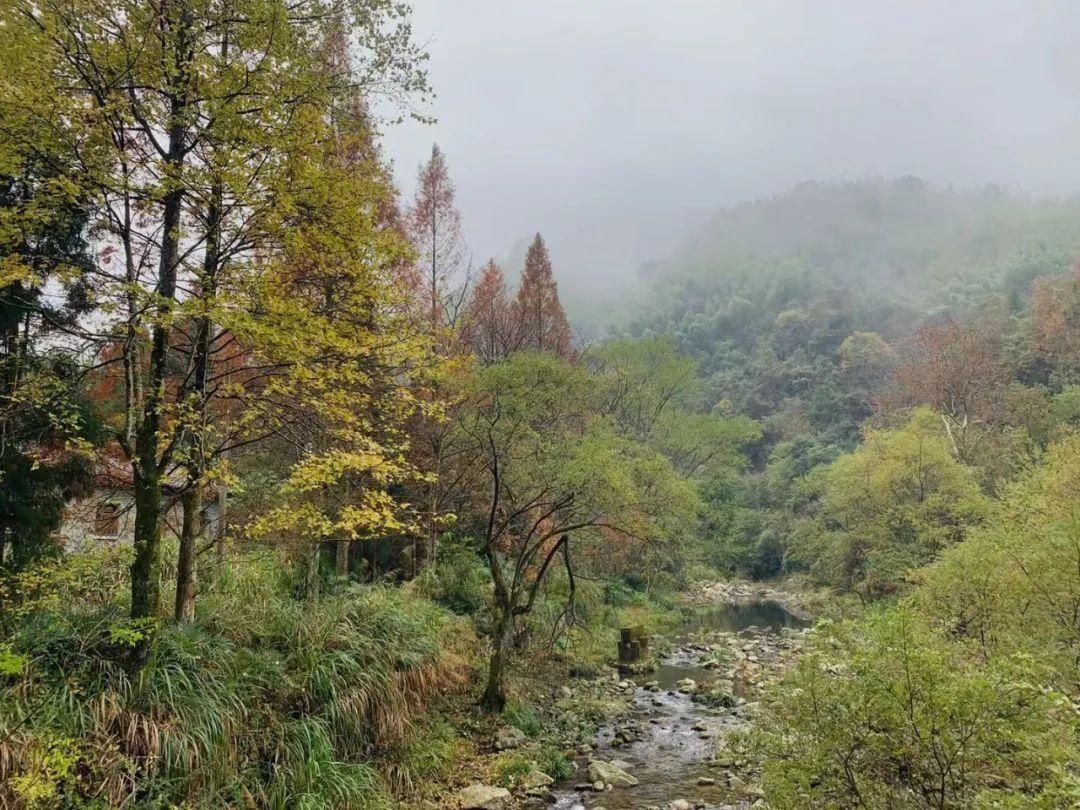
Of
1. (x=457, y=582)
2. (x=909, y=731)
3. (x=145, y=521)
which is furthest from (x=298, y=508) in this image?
(x=909, y=731)

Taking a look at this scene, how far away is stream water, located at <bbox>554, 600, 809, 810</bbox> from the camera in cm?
888

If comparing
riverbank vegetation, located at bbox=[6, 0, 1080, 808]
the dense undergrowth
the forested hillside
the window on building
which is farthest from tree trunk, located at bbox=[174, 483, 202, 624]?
the forested hillside

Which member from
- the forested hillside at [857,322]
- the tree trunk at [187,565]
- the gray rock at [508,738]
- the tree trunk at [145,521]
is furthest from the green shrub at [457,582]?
the forested hillside at [857,322]

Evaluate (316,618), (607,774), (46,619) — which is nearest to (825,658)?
(607,774)

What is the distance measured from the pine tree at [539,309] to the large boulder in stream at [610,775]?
53.2ft

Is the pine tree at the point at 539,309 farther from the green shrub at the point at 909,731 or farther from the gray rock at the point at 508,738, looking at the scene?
the green shrub at the point at 909,731

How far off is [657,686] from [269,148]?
49.2 feet

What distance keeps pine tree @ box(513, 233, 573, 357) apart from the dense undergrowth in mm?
16181

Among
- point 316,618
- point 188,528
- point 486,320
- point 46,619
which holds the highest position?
point 486,320

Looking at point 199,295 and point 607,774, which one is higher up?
point 199,295

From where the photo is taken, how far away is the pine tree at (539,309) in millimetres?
24688

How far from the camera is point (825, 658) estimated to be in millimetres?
5359

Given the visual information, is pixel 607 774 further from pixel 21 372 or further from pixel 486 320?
pixel 486 320

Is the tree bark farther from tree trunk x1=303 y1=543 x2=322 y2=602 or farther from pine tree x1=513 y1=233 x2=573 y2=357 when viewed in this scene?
pine tree x1=513 y1=233 x2=573 y2=357
